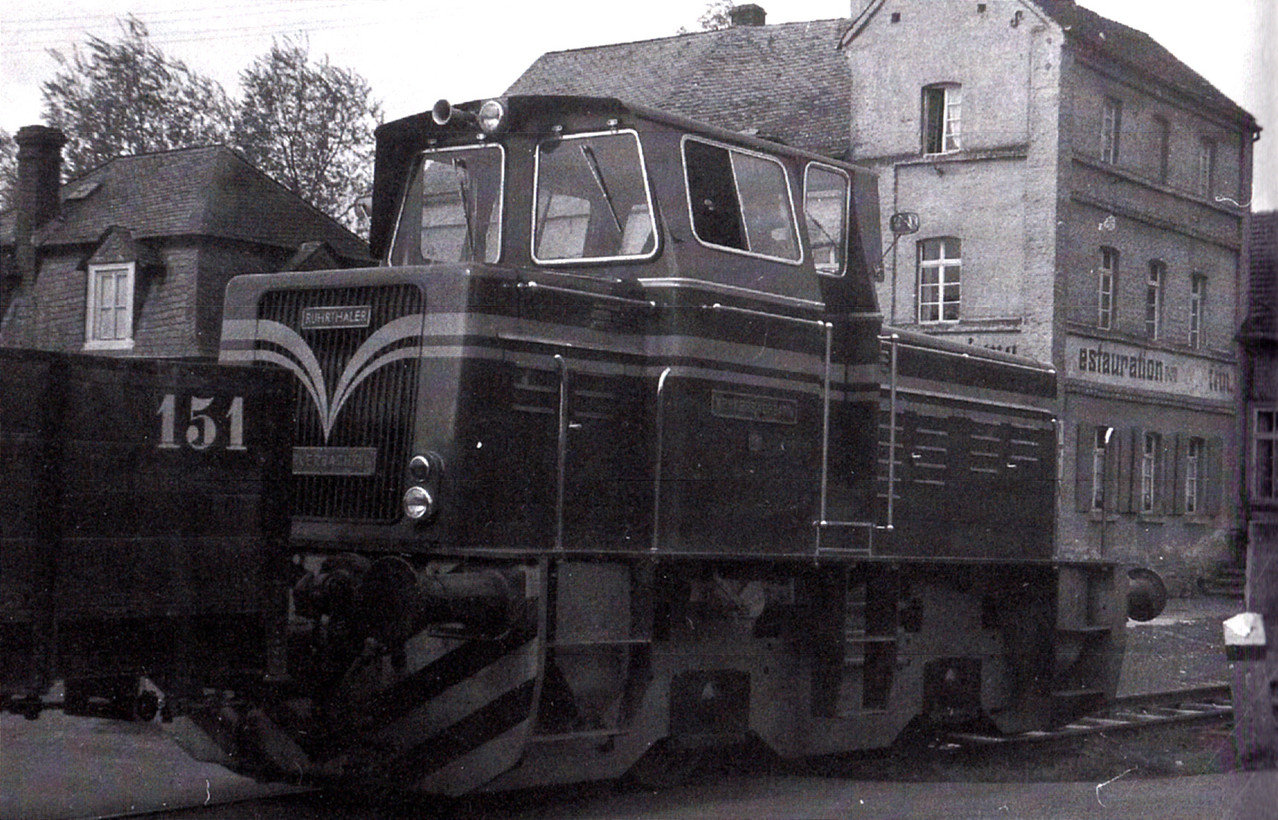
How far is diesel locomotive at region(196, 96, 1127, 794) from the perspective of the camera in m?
8.30

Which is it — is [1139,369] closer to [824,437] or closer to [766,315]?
[824,437]

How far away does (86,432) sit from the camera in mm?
7094

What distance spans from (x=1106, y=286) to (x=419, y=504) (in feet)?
63.1

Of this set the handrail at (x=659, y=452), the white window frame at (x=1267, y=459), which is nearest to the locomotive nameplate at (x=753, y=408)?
the handrail at (x=659, y=452)

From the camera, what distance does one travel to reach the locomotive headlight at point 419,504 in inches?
325

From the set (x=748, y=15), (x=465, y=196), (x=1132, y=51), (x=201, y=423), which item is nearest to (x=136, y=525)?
(x=201, y=423)

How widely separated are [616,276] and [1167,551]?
56.1 feet

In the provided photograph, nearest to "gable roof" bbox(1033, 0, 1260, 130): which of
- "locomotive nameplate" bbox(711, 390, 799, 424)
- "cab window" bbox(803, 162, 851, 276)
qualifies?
"cab window" bbox(803, 162, 851, 276)

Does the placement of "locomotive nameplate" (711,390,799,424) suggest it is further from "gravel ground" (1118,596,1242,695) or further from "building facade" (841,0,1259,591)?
"building facade" (841,0,1259,591)

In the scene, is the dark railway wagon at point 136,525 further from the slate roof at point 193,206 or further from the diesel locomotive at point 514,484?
the slate roof at point 193,206

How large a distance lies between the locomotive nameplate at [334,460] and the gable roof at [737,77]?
790 inches

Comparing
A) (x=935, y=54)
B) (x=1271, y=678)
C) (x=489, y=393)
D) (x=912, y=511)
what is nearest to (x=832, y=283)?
(x=912, y=511)

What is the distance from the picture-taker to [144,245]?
27469 millimetres

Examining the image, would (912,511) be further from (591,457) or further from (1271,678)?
(1271,678)
